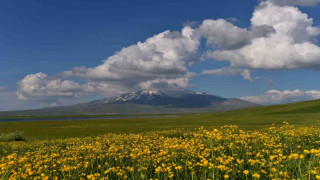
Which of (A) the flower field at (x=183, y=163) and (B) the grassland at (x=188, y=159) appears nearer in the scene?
(A) the flower field at (x=183, y=163)

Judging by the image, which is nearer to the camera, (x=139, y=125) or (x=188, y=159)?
(x=188, y=159)

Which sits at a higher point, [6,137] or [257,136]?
[257,136]

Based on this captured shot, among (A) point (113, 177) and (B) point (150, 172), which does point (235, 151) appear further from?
(A) point (113, 177)

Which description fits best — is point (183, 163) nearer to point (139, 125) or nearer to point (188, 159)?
point (188, 159)

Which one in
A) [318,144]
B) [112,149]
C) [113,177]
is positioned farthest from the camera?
[318,144]

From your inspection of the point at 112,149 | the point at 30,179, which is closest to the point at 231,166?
the point at 112,149

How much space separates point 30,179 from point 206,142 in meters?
8.00

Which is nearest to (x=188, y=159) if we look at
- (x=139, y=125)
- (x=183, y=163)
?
(x=183, y=163)

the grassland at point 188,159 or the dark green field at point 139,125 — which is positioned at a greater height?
the grassland at point 188,159

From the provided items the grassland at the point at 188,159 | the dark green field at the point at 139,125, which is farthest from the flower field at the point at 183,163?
the dark green field at the point at 139,125

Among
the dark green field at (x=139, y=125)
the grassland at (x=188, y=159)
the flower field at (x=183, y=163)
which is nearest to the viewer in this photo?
Result: the flower field at (x=183, y=163)

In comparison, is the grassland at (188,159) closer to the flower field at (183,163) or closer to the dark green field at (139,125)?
the flower field at (183,163)

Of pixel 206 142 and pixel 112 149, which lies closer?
pixel 112 149

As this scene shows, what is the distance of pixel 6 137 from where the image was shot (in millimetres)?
34594
